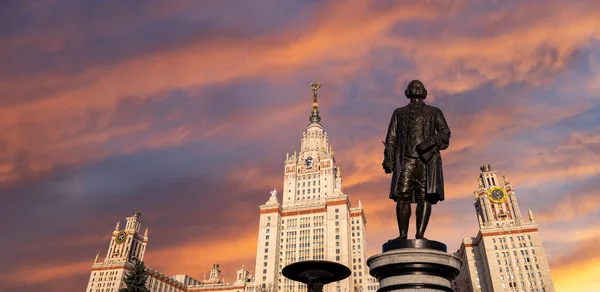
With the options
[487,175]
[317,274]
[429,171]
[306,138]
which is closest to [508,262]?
[487,175]

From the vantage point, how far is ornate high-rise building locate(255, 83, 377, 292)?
11925cm

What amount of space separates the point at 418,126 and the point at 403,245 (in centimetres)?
309

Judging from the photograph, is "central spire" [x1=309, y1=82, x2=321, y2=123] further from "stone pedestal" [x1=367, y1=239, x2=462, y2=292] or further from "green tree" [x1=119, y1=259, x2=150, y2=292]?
"stone pedestal" [x1=367, y1=239, x2=462, y2=292]

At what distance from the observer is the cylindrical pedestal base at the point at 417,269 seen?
8.80 meters

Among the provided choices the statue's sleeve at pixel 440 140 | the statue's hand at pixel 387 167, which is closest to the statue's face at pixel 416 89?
the statue's sleeve at pixel 440 140

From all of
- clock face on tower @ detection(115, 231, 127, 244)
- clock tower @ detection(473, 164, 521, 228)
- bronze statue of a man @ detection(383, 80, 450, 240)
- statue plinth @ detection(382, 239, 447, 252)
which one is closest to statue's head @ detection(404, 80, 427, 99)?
bronze statue of a man @ detection(383, 80, 450, 240)

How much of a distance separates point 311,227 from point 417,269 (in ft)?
400

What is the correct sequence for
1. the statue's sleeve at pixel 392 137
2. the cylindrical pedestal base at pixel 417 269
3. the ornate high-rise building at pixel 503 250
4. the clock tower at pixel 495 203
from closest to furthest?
1. the cylindrical pedestal base at pixel 417 269
2. the statue's sleeve at pixel 392 137
3. the ornate high-rise building at pixel 503 250
4. the clock tower at pixel 495 203

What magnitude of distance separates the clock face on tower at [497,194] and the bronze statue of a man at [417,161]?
412ft

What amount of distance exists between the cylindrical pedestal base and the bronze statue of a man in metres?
0.70

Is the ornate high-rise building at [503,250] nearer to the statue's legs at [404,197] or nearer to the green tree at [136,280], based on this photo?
the green tree at [136,280]

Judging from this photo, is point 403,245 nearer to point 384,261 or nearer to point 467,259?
point 384,261

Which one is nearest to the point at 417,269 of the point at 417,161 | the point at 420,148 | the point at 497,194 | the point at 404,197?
the point at 404,197

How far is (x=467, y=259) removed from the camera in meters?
118
